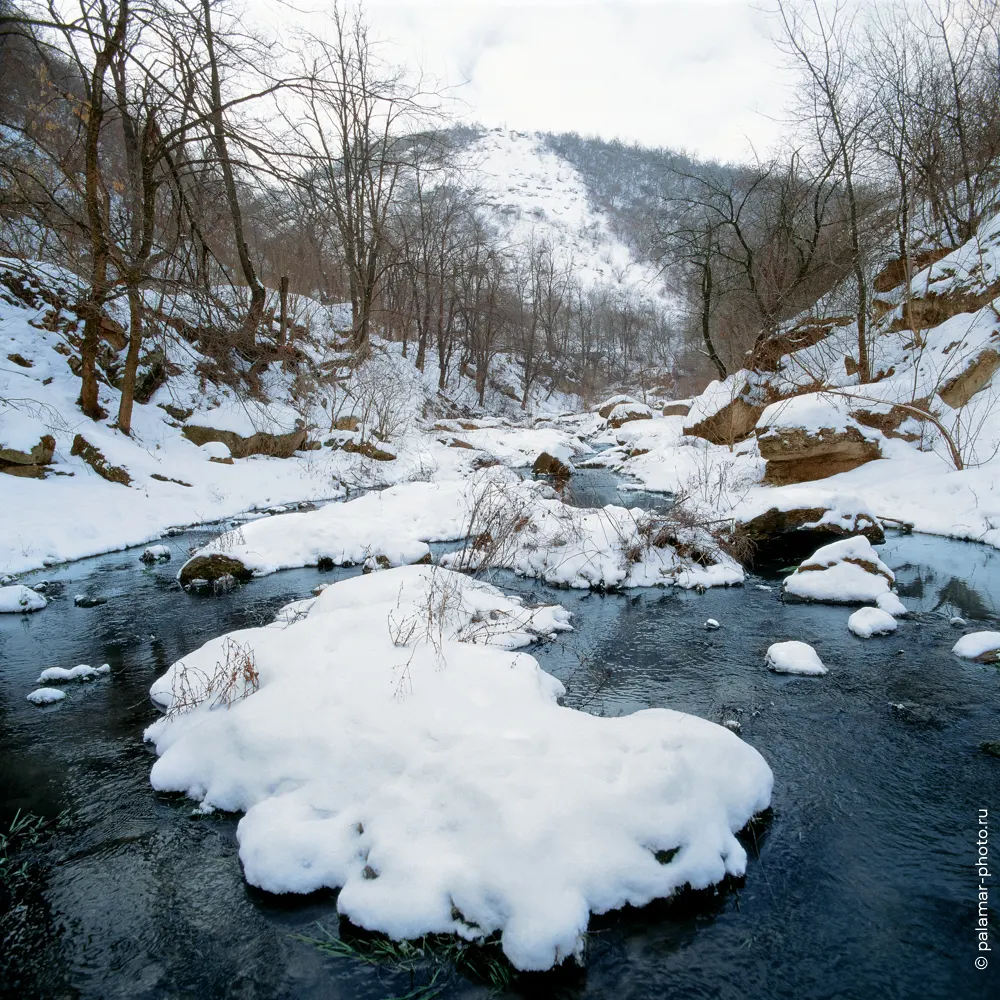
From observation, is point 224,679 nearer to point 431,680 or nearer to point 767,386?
point 431,680

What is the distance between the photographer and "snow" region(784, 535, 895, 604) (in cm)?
776

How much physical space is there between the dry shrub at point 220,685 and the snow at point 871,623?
6.37 m

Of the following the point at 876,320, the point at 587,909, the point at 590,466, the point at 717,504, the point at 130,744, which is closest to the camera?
the point at 587,909

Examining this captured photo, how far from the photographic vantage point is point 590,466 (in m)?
21.4

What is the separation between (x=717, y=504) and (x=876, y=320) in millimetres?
10074

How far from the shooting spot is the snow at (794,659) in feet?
19.3

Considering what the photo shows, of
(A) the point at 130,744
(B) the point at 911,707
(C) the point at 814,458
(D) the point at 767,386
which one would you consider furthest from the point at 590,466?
(A) the point at 130,744

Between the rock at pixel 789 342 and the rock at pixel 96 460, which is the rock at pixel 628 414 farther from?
the rock at pixel 96 460

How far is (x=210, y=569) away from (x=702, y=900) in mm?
8069

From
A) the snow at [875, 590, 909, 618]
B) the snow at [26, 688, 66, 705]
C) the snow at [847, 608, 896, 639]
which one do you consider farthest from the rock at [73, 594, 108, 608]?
the snow at [875, 590, 909, 618]

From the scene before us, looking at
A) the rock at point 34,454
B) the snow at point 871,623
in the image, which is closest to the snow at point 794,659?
the snow at point 871,623

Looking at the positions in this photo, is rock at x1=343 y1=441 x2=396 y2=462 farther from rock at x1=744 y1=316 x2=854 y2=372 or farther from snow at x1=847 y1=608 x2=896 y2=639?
snow at x1=847 y1=608 x2=896 y2=639

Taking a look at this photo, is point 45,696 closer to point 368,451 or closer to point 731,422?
point 368,451

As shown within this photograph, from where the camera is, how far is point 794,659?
5996 mm
